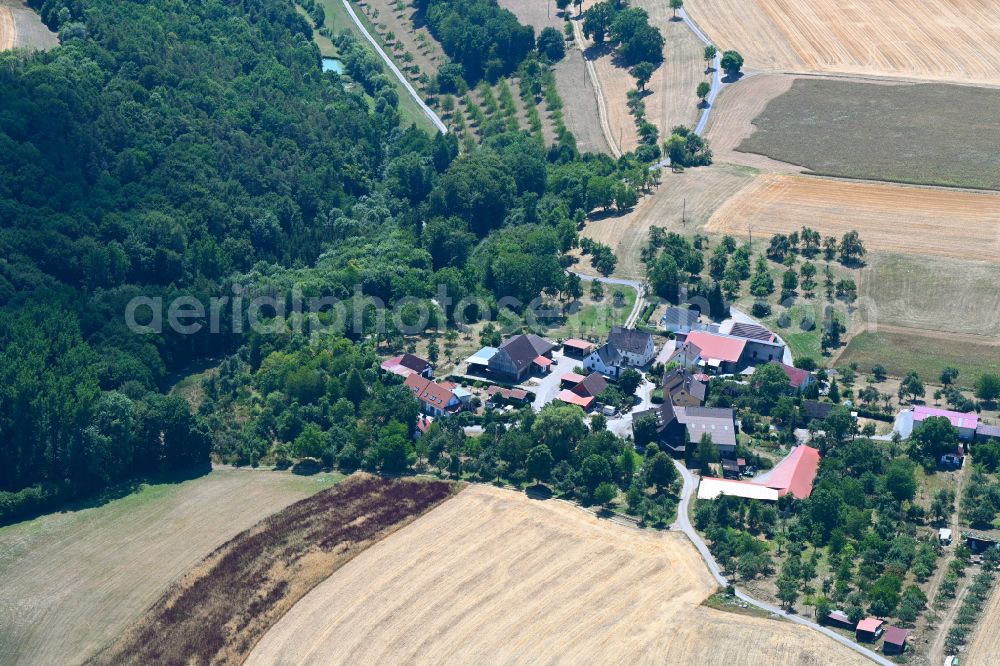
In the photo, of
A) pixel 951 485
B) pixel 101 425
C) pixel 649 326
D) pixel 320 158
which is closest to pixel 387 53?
pixel 320 158

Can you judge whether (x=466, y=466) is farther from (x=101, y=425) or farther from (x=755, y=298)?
(x=755, y=298)

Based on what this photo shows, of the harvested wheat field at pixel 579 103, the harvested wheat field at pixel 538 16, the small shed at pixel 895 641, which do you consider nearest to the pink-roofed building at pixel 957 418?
the small shed at pixel 895 641

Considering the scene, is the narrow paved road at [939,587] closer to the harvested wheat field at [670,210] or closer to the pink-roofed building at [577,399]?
the pink-roofed building at [577,399]

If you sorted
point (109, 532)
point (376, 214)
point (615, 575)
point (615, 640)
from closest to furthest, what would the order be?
point (615, 640) → point (615, 575) → point (109, 532) → point (376, 214)

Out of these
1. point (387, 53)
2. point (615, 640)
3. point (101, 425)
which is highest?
point (387, 53)

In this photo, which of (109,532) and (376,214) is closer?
(109,532)

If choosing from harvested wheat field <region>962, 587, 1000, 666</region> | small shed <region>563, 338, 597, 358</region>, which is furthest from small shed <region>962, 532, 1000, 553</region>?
small shed <region>563, 338, 597, 358</region>

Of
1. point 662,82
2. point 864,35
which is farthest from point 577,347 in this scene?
point 864,35
